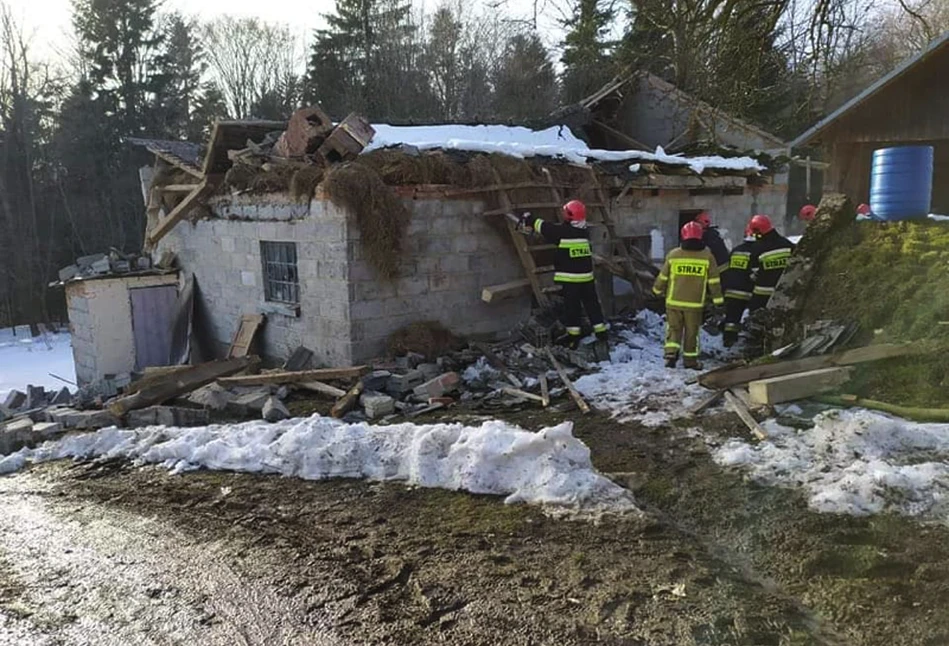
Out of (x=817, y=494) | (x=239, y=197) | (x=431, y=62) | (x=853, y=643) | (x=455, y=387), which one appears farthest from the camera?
(x=431, y=62)

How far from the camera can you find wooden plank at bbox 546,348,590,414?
791 cm

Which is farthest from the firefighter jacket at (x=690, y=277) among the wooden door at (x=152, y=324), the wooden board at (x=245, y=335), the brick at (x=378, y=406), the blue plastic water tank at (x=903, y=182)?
the wooden door at (x=152, y=324)

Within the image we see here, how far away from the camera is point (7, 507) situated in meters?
6.16

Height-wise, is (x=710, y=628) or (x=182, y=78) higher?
(x=182, y=78)

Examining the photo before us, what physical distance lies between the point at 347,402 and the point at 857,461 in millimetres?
5411

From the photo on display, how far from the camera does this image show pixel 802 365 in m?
7.27

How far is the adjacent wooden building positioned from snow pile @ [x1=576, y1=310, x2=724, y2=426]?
24.7 feet

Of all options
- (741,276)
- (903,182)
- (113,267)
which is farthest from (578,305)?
(113,267)

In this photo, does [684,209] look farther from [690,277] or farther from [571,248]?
[690,277]

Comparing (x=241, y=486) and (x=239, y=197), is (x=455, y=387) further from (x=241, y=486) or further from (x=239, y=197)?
(x=239, y=197)

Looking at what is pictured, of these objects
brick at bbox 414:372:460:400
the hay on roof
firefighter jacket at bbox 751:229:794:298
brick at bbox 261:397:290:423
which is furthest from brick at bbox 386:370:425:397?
firefighter jacket at bbox 751:229:794:298

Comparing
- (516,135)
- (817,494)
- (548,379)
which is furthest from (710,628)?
(516,135)

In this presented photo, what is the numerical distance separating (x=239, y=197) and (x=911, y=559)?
1027 centimetres

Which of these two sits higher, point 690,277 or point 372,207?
point 372,207
